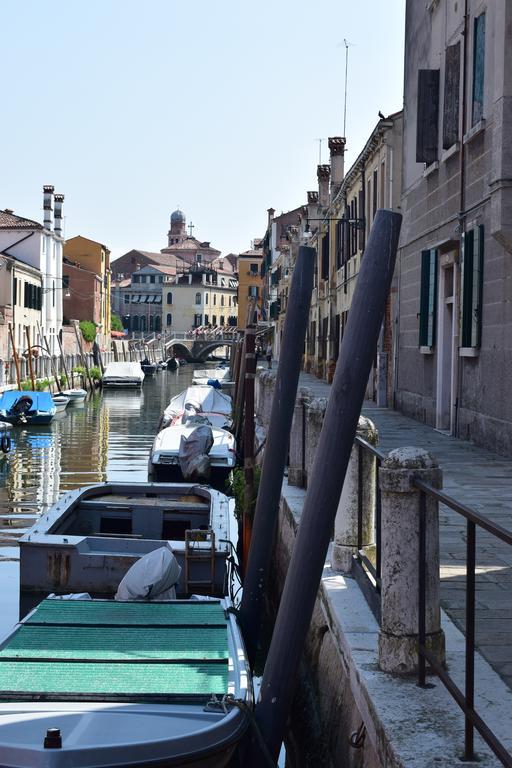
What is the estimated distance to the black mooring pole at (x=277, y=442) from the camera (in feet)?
23.6

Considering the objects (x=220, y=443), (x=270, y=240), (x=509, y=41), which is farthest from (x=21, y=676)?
(x=270, y=240)

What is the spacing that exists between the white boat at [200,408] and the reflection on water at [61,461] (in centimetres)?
115

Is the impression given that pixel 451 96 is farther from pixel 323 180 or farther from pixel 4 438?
pixel 323 180

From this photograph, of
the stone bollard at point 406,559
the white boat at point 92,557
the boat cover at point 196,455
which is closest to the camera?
the stone bollard at point 406,559

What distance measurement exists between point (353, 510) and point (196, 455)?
11194 millimetres

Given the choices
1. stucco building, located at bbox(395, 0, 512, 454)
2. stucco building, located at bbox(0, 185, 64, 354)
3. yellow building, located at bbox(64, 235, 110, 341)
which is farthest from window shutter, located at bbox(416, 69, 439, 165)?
yellow building, located at bbox(64, 235, 110, 341)

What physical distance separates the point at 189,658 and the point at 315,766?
1.03 m

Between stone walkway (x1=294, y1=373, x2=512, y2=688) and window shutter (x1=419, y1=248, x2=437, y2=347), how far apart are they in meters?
2.15

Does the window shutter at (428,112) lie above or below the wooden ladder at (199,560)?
above

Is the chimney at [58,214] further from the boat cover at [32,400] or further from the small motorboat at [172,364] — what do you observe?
the boat cover at [32,400]

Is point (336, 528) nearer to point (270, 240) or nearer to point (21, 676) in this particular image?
point (21, 676)

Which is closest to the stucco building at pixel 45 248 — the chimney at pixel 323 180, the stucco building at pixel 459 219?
the chimney at pixel 323 180

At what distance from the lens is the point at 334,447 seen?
470 cm

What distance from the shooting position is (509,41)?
1044 cm
